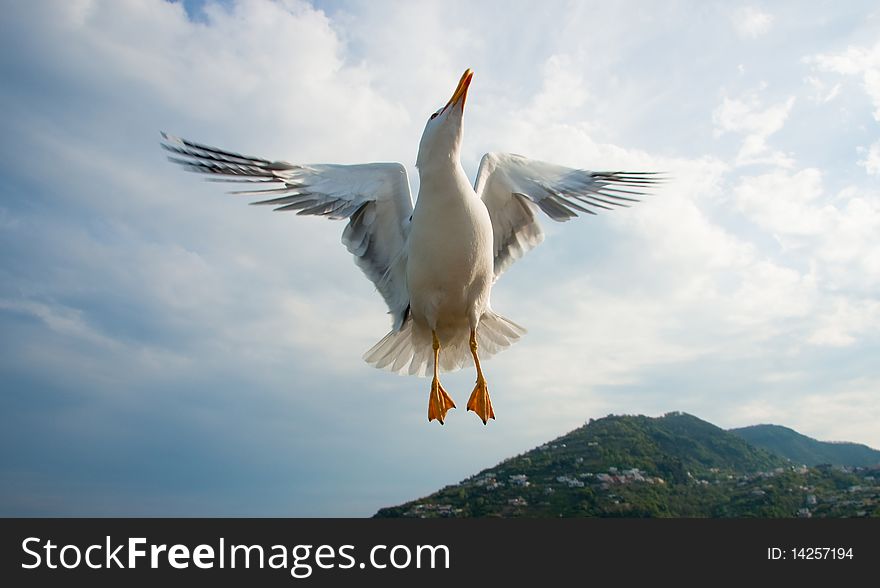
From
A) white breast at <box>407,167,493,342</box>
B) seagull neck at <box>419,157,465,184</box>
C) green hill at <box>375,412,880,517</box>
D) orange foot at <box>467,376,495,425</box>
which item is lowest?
green hill at <box>375,412,880,517</box>

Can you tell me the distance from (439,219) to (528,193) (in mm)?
1713

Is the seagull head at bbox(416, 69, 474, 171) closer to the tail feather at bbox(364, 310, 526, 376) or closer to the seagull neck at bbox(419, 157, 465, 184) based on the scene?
the seagull neck at bbox(419, 157, 465, 184)

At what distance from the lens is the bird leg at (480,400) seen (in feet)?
20.2

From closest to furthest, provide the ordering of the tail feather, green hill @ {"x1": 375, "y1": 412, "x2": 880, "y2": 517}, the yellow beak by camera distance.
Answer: the yellow beak, the tail feather, green hill @ {"x1": 375, "y1": 412, "x2": 880, "y2": 517}

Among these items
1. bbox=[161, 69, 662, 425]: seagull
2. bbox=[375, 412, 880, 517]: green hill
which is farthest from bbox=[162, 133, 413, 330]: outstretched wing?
bbox=[375, 412, 880, 517]: green hill

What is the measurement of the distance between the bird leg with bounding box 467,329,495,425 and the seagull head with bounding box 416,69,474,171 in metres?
1.70

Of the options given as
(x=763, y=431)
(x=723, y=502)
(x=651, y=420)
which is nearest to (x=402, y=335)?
(x=723, y=502)

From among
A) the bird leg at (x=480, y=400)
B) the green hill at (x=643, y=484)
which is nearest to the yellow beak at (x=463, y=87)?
the bird leg at (x=480, y=400)

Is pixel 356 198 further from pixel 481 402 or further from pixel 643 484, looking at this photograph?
pixel 643 484

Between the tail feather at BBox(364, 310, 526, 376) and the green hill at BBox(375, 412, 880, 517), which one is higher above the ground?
the tail feather at BBox(364, 310, 526, 376)

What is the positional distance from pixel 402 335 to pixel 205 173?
8.51 feet

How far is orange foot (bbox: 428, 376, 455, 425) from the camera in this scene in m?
6.27

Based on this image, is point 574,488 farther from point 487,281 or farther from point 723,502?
point 487,281

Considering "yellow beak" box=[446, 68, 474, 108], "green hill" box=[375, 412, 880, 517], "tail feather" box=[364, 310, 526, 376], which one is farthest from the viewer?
"green hill" box=[375, 412, 880, 517]
